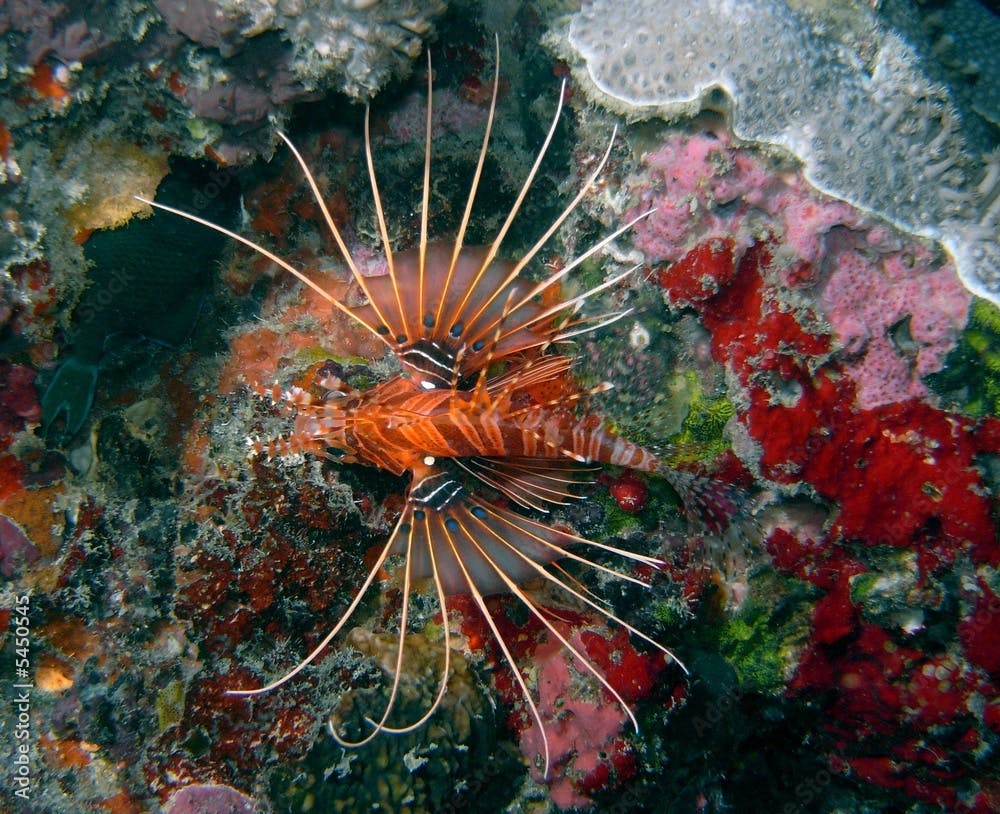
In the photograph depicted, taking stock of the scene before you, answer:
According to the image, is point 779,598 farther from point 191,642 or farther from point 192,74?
point 192,74

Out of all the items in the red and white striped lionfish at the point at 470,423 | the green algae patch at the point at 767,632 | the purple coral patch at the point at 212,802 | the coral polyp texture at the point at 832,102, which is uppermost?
the coral polyp texture at the point at 832,102

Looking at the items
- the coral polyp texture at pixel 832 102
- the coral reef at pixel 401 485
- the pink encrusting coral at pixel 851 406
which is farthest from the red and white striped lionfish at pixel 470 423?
the coral polyp texture at pixel 832 102

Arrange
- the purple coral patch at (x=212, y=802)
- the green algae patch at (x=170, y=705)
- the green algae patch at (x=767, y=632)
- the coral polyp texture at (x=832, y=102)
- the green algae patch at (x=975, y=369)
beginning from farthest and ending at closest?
the green algae patch at (x=767, y=632) < the green algae patch at (x=170, y=705) < the purple coral patch at (x=212, y=802) < the green algae patch at (x=975, y=369) < the coral polyp texture at (x=832, y=102)

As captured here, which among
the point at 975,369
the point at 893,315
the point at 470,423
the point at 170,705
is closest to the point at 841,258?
→ the point at 893,315

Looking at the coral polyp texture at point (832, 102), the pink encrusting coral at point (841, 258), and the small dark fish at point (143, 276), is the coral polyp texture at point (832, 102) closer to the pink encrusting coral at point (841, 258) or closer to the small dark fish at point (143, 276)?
the pink encrusting coral at point (841, 258)

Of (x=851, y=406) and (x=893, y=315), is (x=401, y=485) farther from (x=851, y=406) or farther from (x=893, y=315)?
(x=893, y=315)

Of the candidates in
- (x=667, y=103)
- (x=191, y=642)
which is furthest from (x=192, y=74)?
(x=191, y=642)

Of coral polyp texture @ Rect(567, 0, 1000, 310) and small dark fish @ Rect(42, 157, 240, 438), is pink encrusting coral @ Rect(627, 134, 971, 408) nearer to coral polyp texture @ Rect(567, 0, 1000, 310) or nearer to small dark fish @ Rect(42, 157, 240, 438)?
coral polyp texture @ Rect(567, 0, 1000, 310)
